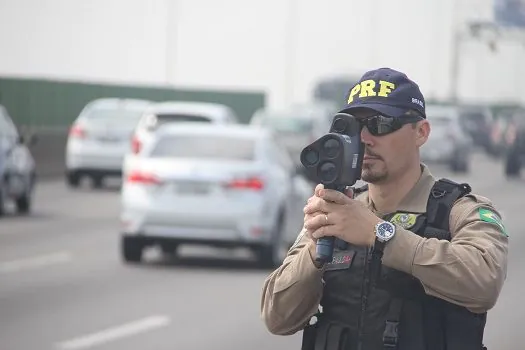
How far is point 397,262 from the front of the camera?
14.7 ft

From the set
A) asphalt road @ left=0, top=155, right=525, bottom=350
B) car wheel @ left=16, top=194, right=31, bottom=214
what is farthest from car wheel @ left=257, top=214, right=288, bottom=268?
car wheel @ left=16, top=194, right=31, bottom=214

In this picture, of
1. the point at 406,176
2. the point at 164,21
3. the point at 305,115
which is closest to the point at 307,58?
the point at 164,21

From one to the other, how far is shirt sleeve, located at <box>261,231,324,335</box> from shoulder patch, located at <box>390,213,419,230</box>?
0.78 ft

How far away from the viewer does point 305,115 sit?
128ft

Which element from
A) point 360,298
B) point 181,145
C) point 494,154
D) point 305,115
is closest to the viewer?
point 360,298

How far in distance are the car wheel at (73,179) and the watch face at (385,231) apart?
29.7 metres

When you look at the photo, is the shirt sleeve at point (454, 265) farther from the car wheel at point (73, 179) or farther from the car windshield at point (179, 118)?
the car wheel at point (73, 179)

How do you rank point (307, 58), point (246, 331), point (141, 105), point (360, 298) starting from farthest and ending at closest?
point (307, 58), point (141, 105), point (246, 331), point (360, 298)

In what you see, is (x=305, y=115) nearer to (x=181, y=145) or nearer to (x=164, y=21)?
(x=181, y=145)

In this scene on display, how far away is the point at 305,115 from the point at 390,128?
3427 centimetres

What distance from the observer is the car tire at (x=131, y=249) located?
18.2 m

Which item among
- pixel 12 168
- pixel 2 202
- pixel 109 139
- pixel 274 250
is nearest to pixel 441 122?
pixel 109 139

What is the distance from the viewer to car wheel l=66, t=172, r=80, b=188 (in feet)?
112

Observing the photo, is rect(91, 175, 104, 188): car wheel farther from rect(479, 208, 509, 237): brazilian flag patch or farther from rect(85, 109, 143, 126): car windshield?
rect(479, 208, 509, 237): brazilian flag patch
